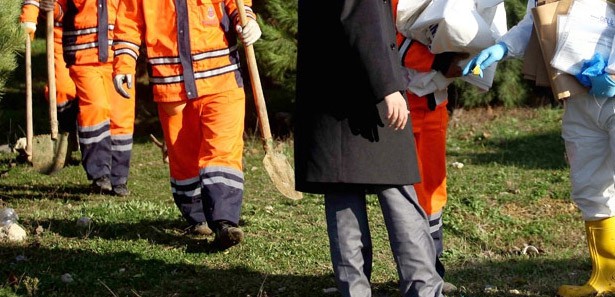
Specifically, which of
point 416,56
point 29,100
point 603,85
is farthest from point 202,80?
point 29,100

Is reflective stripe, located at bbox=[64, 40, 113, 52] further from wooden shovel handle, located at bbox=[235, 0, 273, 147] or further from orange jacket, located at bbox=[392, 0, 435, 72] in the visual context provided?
orange jacket, located at bbox=[392, 0, 435, 72]

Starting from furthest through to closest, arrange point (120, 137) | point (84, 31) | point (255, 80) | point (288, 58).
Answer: point (288, 58)
point (120, 137)
point (84, 31)
point (255, 80)

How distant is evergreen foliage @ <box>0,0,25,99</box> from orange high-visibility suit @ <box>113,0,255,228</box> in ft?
1.99

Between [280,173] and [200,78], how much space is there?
71cm

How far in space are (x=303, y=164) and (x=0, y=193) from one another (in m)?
4.44

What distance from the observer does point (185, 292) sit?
5215 millimetres

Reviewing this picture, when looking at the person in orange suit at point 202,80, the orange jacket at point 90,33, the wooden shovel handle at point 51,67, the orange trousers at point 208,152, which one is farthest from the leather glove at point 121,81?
the orange jacket at point 90,33

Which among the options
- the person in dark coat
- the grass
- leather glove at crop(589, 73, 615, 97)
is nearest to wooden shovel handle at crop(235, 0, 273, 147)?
the grass

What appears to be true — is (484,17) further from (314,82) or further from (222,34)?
(222,34)

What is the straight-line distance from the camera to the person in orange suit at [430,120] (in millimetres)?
4969

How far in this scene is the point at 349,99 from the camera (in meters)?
4.27

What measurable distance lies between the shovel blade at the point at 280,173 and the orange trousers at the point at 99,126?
2.47 metres

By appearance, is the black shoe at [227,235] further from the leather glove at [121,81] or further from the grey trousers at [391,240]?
the grey trousers at [391,240]

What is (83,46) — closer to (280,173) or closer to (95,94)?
(95,94)
